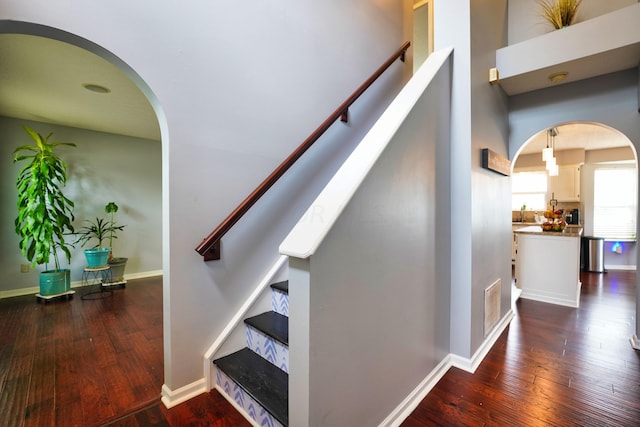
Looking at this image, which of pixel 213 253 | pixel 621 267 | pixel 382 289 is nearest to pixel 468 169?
pixel 382 289

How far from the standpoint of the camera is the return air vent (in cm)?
224

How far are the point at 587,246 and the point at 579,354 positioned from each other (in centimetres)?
455

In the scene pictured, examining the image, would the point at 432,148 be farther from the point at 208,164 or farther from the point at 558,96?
the point at 558,96

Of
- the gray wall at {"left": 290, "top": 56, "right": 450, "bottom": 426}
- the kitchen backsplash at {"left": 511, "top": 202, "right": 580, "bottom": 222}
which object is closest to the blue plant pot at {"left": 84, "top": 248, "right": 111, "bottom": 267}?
the gray wall at {"left": 290, "top": 56, "right": 450, "bottom": 426}

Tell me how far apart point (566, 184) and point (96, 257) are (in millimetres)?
9241

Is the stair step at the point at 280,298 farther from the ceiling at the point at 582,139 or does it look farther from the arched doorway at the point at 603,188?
the arched doorway at the point at 603,188

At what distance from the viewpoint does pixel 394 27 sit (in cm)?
340

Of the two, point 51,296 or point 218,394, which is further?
point 51,296

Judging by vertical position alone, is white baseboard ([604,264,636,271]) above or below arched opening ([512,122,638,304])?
below

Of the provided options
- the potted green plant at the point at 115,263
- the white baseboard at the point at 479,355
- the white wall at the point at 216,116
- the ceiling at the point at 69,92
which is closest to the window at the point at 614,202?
the ceiling at the point at 69,92

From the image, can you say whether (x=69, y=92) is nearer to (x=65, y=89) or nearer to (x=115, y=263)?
(x=65, y=89)

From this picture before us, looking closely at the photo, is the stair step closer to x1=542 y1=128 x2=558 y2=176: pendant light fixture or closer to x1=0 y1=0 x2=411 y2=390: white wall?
x1=0 y1=0 x2=411 y2=390: white wall

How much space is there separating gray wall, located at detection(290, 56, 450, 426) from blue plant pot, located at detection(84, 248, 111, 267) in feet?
14.1

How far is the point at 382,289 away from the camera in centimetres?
134
